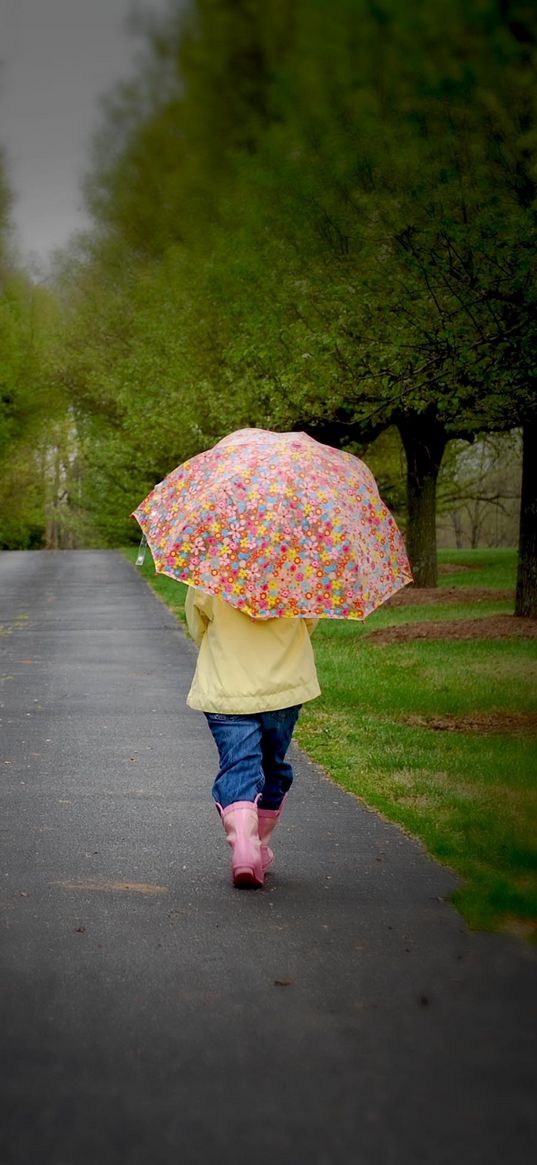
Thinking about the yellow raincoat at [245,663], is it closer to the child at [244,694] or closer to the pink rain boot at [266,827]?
the child at [244,694]

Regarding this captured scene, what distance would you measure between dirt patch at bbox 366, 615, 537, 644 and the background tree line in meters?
0.72

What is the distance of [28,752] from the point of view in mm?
8547

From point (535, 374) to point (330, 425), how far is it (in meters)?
10.4

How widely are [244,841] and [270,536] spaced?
4.03ft

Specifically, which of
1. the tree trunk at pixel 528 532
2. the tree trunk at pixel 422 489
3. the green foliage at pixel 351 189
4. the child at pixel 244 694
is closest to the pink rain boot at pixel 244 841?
the child at pixel 244 694

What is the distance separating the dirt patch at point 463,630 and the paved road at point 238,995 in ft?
25.3

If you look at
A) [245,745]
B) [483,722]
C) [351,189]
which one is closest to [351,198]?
[351,189]

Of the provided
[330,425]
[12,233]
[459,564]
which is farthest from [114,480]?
[330,425]

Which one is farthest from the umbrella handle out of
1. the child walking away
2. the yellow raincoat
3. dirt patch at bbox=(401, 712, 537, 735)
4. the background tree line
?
the background tree line

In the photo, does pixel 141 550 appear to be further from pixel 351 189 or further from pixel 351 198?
pixel 351 198

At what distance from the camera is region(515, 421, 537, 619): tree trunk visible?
1611 centimetres

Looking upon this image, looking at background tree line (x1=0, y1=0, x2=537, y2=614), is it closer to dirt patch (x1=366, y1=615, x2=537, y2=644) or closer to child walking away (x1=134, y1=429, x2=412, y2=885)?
dirt patch (x1=366, y1=615, x2=537, y2=644)

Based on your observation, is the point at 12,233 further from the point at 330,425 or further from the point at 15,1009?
the point at 15,1009

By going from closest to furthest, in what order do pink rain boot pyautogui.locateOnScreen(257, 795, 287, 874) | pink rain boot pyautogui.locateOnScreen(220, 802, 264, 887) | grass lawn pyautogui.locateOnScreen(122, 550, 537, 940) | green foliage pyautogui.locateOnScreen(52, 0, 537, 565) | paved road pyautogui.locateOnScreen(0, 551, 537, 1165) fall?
paved road pyautogui.locateOnScreen(0, 551, 537, 1165) < pink rain boot pyautogui.locateOnScreen(220, 802, 264, 887) < pink rain boot pyautogui.locateOnScreen(257, 795, 287, 874) < grass lawn pyautogui.locateOnScreen(122, 550, 537, 940) < green foliage pyautogui.locateOnScreen(52, 0, 537, 565)
